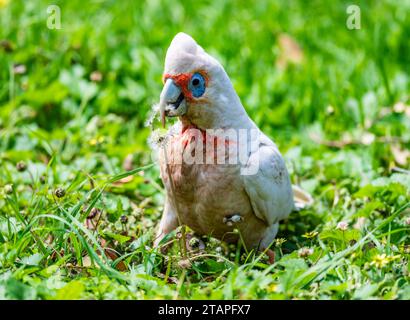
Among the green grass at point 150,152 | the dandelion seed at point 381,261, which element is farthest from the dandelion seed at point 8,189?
the dandelion seed at point 381,261

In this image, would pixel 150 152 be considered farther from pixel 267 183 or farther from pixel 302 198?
pixel 267 183

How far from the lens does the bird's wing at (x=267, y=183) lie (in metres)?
3.45

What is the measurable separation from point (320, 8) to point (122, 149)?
2.86 m

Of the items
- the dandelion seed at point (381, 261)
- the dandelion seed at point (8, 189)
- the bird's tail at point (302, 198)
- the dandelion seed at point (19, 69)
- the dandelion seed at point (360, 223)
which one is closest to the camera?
the dandelion seed at point (381, 261)

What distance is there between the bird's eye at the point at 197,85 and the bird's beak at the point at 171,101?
5 cm

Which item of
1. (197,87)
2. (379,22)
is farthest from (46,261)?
(379,22)

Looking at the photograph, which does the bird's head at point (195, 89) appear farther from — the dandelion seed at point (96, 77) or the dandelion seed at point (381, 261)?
the dandelion seed at point (96, 77)

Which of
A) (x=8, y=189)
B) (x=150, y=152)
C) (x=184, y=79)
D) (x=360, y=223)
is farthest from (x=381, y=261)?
(x=150, y=152)

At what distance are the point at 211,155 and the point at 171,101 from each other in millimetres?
333

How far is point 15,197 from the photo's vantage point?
3709mm

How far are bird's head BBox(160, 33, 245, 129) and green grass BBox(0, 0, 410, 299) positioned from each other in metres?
0.37

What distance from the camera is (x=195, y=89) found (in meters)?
3.31

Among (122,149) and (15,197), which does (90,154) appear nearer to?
(122,149)

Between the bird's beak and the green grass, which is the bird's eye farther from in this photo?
the green grass
